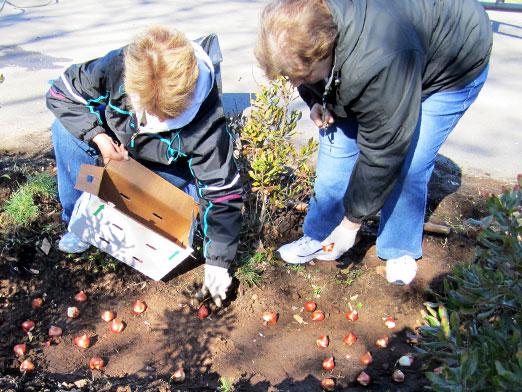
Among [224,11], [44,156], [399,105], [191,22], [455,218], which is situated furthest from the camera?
[224,11]

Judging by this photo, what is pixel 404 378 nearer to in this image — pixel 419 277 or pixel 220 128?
pixel 419 277

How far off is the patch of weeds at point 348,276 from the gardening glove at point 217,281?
75cm

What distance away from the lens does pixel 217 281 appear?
276cm

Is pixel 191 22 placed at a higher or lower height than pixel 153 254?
lower

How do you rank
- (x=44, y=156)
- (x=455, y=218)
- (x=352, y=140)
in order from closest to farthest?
A: (x=352, y=140)
(x=455, y=218)
(x=44, y=156)

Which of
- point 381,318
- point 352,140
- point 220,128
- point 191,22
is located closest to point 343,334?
point 381,318

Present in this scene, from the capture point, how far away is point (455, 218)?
12.0ft

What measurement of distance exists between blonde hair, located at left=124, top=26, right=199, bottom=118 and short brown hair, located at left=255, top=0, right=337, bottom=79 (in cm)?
38

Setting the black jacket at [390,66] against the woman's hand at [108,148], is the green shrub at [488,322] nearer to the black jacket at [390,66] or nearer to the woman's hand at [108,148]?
the black jacket at [390,66]

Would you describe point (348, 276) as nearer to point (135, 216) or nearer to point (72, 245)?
point (135, 216)

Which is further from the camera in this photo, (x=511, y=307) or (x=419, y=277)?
(x=419, y=277)

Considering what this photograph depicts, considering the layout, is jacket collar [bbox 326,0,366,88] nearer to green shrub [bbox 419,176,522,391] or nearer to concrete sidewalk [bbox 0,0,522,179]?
green shrub [bbox 419,176,522,391]

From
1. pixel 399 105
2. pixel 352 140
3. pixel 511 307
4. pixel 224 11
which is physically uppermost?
pixel 399 105

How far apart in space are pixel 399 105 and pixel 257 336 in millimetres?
1519
